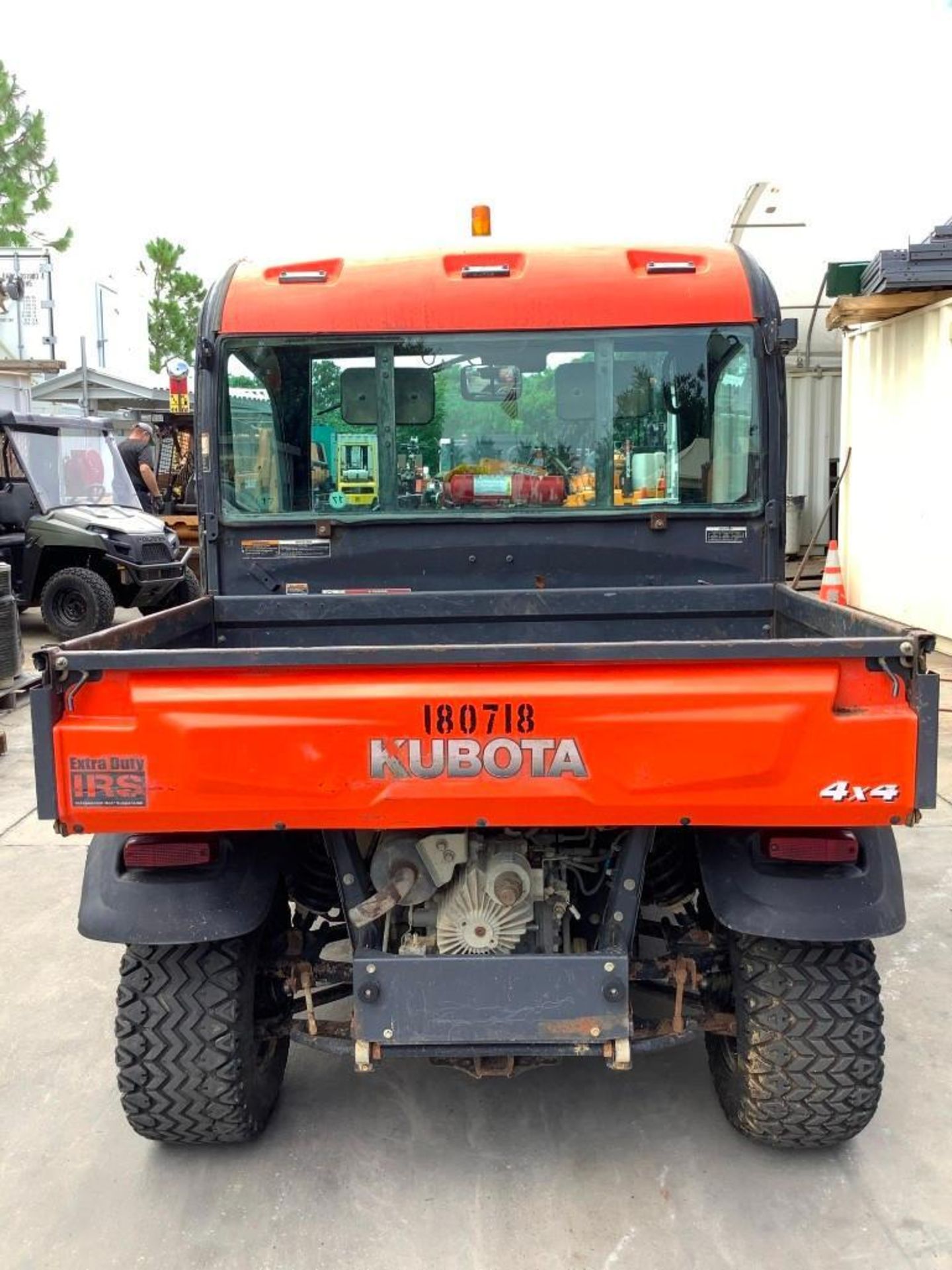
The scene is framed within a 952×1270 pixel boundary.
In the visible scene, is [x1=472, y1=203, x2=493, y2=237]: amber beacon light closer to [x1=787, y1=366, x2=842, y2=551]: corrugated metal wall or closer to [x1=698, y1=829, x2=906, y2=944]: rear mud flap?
[x1=698, y1=829, x2=906, y2=944]: rear mud flap

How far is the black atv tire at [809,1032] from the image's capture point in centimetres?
274

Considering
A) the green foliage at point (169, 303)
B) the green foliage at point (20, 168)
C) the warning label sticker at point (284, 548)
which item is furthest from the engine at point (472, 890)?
the green foliage at point (169, 303)

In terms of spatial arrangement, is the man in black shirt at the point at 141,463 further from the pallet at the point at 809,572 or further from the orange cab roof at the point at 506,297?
the orange cab roof at the point at 506,297

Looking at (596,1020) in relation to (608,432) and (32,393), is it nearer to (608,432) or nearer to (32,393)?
(608,432)

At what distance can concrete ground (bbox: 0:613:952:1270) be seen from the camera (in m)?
2.62

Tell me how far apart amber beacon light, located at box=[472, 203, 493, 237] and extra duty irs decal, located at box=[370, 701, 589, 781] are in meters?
2.68

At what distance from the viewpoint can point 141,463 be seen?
42.4 feet

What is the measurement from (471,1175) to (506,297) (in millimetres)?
2836

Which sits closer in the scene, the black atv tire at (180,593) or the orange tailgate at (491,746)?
the orange tailgate at (491,746)

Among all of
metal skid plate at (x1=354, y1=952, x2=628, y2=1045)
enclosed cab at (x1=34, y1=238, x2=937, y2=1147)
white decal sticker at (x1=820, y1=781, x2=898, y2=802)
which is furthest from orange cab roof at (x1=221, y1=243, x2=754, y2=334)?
metal skid plate at (x1=354, y1=952, x2=628, y2=1045)

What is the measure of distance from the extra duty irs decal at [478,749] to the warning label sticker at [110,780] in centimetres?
50

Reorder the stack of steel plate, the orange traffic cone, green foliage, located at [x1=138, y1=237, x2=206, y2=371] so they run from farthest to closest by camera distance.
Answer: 1. green foliage, located at [x1=138, y1=237, x2=206, y2=371]
2. the orange traffic cone
3. the stack of steel plate

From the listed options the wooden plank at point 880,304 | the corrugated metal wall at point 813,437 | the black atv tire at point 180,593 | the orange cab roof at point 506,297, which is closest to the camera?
the orange cab roof at point 506,297

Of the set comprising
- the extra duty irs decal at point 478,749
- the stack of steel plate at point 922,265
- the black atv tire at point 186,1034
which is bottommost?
the black atv tire at point 186,1034
